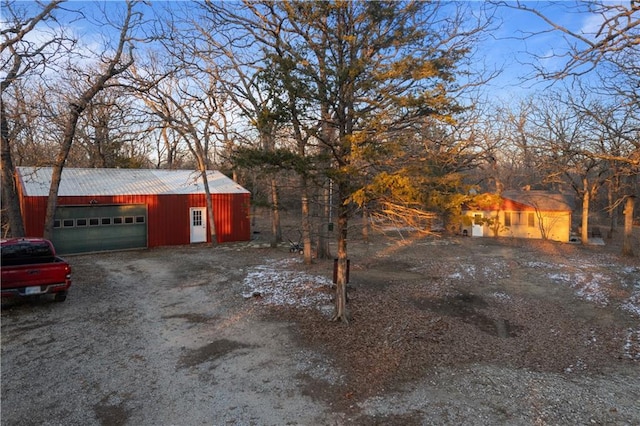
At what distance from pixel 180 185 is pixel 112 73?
318 inches

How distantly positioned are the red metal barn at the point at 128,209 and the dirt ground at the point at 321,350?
196 inches

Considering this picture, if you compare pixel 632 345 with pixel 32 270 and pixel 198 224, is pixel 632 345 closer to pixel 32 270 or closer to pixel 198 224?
pixel 32 270

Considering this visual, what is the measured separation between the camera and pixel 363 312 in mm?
8539

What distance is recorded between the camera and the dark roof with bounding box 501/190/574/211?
23670 mm

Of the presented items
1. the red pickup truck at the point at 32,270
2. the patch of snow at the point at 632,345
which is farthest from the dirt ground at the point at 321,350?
the red pickup truck at the point at 32,270

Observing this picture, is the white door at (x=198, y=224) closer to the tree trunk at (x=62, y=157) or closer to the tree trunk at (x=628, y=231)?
the tree trunk at (x=62, y=157)

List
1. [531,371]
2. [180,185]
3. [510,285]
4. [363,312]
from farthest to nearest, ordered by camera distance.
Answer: [180,185], [510,285], [363,312], [531,371]

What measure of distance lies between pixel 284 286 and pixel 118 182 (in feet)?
42.2

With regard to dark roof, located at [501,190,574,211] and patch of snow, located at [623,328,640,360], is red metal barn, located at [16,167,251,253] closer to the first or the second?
patch of snow, located at [623,328,640,360]

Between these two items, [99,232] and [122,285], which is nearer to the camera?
[122,285]

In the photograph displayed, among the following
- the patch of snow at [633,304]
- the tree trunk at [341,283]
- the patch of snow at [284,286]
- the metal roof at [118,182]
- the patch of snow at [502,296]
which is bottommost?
the patch of snow at [633,304]

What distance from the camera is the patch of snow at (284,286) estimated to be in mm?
9477

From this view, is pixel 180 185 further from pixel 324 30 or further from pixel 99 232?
pixel 324 30

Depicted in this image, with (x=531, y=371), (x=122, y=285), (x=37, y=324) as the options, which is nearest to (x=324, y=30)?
(x=531, y=371)
